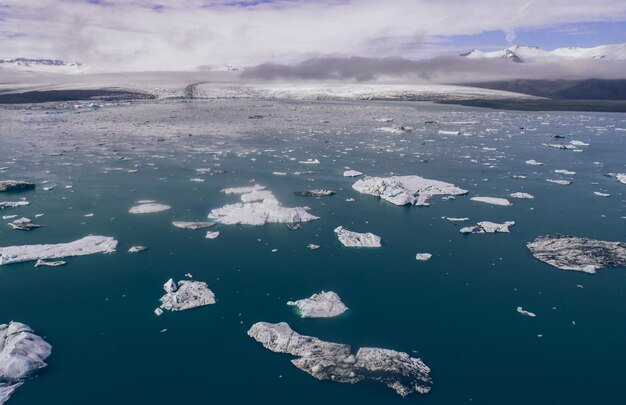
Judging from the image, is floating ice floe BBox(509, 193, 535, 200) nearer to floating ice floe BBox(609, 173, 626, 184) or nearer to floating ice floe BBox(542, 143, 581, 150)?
floating ice floe BBox(609, 173, 626, 184)

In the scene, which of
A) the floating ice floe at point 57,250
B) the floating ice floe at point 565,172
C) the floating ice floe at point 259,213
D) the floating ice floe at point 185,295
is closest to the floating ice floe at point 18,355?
the floating ice floe at point 185,295

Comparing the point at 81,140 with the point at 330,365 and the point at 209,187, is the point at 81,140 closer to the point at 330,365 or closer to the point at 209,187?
the point at 209,187

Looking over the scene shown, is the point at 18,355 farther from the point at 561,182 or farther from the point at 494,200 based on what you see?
the point at 561,182

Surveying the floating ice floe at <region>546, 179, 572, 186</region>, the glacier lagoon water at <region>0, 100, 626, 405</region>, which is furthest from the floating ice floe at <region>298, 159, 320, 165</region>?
the floating ice floe at <region>546, 179, 572, 186</region>

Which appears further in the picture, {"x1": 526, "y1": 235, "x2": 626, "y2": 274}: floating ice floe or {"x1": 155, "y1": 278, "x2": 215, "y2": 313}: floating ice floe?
{"x1": 526, "y1": 235, "x2": 626, "y2": 274}: floating ice floe

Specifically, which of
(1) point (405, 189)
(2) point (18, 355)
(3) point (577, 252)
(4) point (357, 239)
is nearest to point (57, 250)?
(2) point (18, 355)

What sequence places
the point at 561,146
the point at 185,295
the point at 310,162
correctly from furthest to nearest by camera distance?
the point at 561,146 → the point at 310,162 → the point at 185,295

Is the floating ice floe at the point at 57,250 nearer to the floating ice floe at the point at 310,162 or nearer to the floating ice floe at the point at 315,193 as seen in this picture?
the floating ice floe at the point at 315,193
